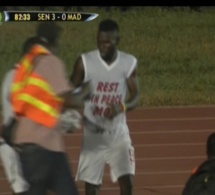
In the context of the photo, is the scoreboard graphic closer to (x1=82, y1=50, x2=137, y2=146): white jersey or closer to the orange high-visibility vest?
(x1=82, y1=50, x2=137, y2=146): white jersey

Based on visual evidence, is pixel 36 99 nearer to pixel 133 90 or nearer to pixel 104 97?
pixel 104 97

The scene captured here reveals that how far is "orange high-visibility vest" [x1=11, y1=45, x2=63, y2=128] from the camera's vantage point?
19.4 feet

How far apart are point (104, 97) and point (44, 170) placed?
1.67 meters

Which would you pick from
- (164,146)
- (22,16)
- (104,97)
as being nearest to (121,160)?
(104,97)

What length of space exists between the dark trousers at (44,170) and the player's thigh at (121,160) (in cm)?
153

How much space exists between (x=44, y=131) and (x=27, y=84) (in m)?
0.30

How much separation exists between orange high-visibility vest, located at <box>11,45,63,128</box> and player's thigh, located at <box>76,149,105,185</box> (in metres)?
1.67

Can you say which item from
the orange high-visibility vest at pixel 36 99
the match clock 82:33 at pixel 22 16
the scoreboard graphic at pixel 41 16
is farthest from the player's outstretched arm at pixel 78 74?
the match clock 82:33 at pixel 22 16

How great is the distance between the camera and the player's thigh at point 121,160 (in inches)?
298

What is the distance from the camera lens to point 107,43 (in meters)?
7.59

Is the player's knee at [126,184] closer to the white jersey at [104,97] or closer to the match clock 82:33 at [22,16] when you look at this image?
the white jersey at [104,97]

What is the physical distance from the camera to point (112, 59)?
7.70 m
